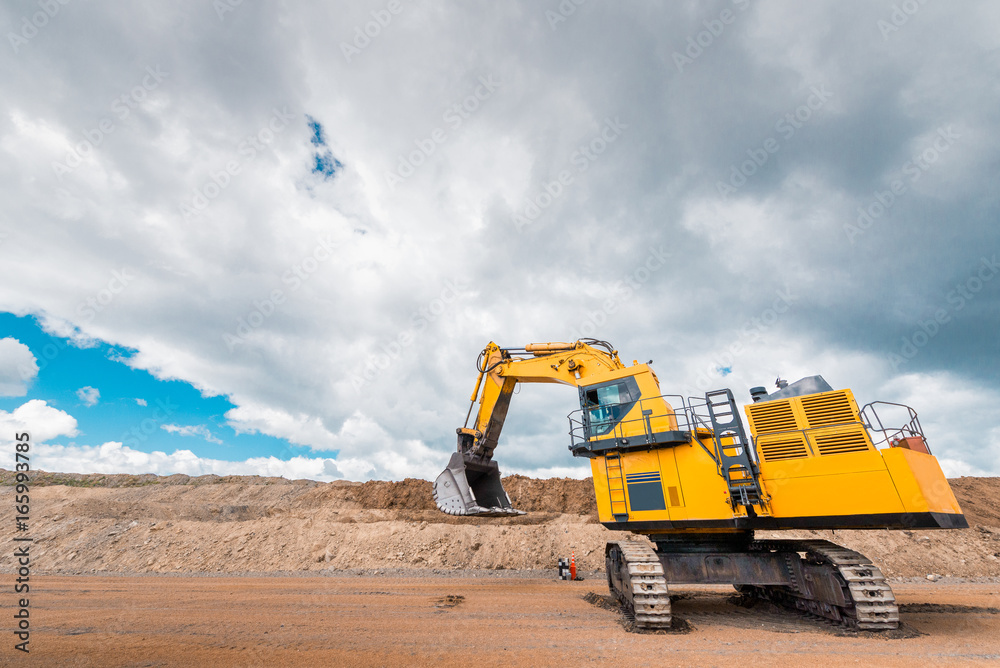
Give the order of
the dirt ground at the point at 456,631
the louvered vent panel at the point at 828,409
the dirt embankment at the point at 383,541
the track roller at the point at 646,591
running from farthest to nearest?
the dirt embankment at the point at 383,541
the track roller at the point at 646,591
the louvered vent panel at the point at 828,409
the dirt ground at the point at 456,631

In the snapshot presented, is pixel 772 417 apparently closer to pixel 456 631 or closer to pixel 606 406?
pixel 606 406

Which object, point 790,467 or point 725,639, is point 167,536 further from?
point 790,467

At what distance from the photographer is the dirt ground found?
5.90m

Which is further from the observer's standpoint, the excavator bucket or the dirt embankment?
the dirt embankment

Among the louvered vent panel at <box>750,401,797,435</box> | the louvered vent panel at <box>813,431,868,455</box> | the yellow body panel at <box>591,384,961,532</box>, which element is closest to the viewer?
the yellow body panel at <box>591,384,961,532</box>

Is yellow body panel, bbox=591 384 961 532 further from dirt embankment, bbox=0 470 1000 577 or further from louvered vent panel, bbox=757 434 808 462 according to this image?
dirt embankment, bbox=0 470 1000 577

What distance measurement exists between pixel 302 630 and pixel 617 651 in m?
5.38

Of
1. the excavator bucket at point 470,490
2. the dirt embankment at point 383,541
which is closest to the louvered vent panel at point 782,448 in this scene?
the excavator bucket at point 470,490

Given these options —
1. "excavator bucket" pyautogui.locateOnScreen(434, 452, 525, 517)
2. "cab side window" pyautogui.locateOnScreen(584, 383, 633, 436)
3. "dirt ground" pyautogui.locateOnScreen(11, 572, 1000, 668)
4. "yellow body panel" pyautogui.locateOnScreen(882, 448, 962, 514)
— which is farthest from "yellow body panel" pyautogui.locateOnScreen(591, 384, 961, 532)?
"excavator bucket" pyautogui.locateOnScreen(434, 452, 525, 517)

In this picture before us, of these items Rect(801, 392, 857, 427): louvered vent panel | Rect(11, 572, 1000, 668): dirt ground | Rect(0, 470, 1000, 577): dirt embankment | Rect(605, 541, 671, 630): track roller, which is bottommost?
Rect(11, 572, 1000, 668): dirt ground

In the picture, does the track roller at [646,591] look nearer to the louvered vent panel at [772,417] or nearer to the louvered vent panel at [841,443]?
the louvered vent panel at [772,417]

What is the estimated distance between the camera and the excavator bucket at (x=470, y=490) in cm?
1030

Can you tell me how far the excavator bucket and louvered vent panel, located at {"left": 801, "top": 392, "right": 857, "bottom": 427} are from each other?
630cm

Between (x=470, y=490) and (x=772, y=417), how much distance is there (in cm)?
676
